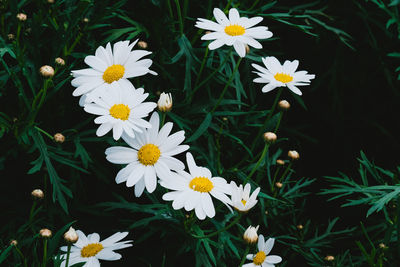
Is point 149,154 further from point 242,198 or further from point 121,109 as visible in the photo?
point 242,198

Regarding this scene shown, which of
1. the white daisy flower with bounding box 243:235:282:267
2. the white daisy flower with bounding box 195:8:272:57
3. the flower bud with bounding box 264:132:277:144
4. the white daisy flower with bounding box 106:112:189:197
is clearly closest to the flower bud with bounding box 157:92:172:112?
the white daisy flower with bounding box 106:112:189:197

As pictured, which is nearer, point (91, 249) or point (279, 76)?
point (91, 249)

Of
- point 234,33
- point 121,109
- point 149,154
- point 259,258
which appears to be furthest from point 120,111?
point 259,258

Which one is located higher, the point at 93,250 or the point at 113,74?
the point at 113,74

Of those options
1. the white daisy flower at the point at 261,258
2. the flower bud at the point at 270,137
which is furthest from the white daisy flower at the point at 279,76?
the white daisy flower at the point at 261,258

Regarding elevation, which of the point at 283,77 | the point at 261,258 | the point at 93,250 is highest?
the point at 283,77

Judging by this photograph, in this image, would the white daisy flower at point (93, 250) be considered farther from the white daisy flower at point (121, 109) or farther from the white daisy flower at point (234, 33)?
the white daisy flower at point (234, 33)
